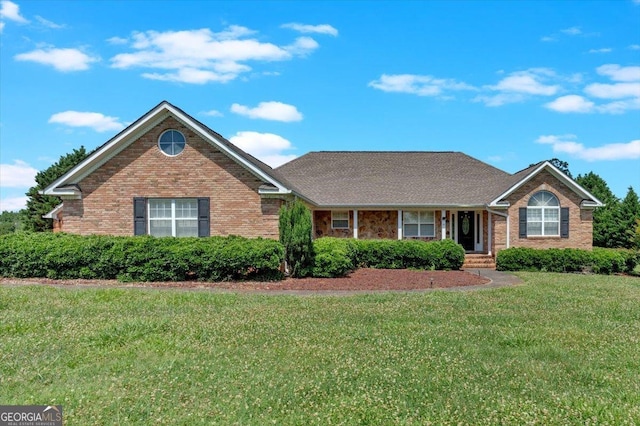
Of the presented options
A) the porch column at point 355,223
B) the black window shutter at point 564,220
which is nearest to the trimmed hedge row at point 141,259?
the porch column at point 355,223

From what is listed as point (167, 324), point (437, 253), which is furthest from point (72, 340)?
point (437, 253)

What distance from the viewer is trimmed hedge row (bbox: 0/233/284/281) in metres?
14.8

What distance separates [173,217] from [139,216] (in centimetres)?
125

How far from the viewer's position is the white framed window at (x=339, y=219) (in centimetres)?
2548

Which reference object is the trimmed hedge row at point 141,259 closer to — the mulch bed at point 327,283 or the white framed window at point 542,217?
the mulch bed at point 327,283

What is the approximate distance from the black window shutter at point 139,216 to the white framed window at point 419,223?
44.0 feet

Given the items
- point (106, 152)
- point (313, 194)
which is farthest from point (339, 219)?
point (106, 152)

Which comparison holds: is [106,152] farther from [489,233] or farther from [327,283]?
[489,233]

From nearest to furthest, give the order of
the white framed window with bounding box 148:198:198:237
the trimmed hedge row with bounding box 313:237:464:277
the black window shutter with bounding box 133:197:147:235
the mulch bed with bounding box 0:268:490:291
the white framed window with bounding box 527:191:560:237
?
the mulch bed with bounding box 0:268:490:291, the black window shutter with bounding box 133:197:147:235, the white framed window with bounding box 148:198:198:237, the trimmed hedge row with bounding box 313:237:464:277, the white framed window with bounding box 527:191:560:237

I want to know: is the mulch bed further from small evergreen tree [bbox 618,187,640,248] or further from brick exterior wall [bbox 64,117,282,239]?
small evergreen tree [bbox 618,187,640,248]

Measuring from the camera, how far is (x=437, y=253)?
2050 centimetres

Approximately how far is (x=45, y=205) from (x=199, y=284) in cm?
2183

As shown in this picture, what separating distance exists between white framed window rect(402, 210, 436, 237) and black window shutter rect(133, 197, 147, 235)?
13407 mm

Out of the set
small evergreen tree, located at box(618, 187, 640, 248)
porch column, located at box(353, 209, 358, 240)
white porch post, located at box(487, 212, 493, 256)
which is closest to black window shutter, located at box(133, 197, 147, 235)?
porch column, located at box(353, 209, 358, 240)
